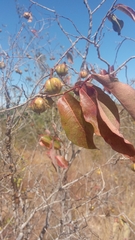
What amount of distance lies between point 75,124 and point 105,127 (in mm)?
68

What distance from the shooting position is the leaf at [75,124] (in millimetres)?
406

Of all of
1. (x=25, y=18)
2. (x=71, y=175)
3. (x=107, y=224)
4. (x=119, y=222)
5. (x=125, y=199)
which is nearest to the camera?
(x=25, y=18)

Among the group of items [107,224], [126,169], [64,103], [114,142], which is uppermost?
[64,103]

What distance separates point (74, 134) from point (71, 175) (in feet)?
12.0

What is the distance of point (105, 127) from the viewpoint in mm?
368

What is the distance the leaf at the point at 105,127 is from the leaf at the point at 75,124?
0.03m

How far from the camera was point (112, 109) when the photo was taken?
1.27 ft

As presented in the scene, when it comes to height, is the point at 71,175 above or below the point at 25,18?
below

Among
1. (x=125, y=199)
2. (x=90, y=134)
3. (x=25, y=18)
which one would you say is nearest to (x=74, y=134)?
(x=90, y=134)

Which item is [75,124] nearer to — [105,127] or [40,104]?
[105,127]

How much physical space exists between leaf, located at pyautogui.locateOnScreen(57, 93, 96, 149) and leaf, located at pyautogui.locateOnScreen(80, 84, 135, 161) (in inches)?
1.3

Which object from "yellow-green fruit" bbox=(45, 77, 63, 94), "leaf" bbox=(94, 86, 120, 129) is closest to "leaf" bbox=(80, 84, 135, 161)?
"leaf" bbox=(94, 86, 120, 129)

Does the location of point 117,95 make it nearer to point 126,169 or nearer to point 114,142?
point 114,142

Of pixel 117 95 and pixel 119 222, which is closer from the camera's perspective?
pixel 117 95
